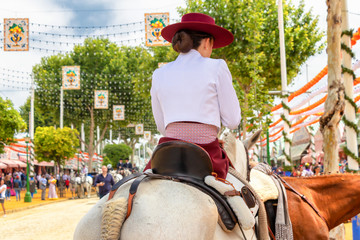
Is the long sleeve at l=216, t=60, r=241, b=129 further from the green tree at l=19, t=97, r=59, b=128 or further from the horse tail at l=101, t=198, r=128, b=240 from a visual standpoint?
the green tree at l=19, t=97, r=59, b=128

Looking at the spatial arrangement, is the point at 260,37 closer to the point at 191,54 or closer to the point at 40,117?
the point at 191,54

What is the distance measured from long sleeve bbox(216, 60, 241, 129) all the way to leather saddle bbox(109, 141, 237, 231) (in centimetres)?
38

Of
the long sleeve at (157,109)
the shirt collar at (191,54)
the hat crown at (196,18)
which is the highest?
the hat crown at (196,18)

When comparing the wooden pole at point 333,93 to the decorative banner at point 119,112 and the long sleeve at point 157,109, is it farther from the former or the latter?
the decorative banner at point 119,112

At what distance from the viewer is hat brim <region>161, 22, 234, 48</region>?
10.5 feet

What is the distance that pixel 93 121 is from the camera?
4678cm

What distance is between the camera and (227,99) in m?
3.08

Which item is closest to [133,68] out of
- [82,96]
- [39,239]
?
[82,96]

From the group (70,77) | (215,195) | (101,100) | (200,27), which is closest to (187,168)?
(215,195)

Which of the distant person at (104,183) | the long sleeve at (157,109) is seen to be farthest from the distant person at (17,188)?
the long sleeve at (157,109)

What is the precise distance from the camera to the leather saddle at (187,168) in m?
2.78

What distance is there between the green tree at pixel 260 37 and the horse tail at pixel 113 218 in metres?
15.2

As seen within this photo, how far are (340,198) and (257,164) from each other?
1.23 meters

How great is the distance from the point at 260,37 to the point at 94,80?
26965mm
